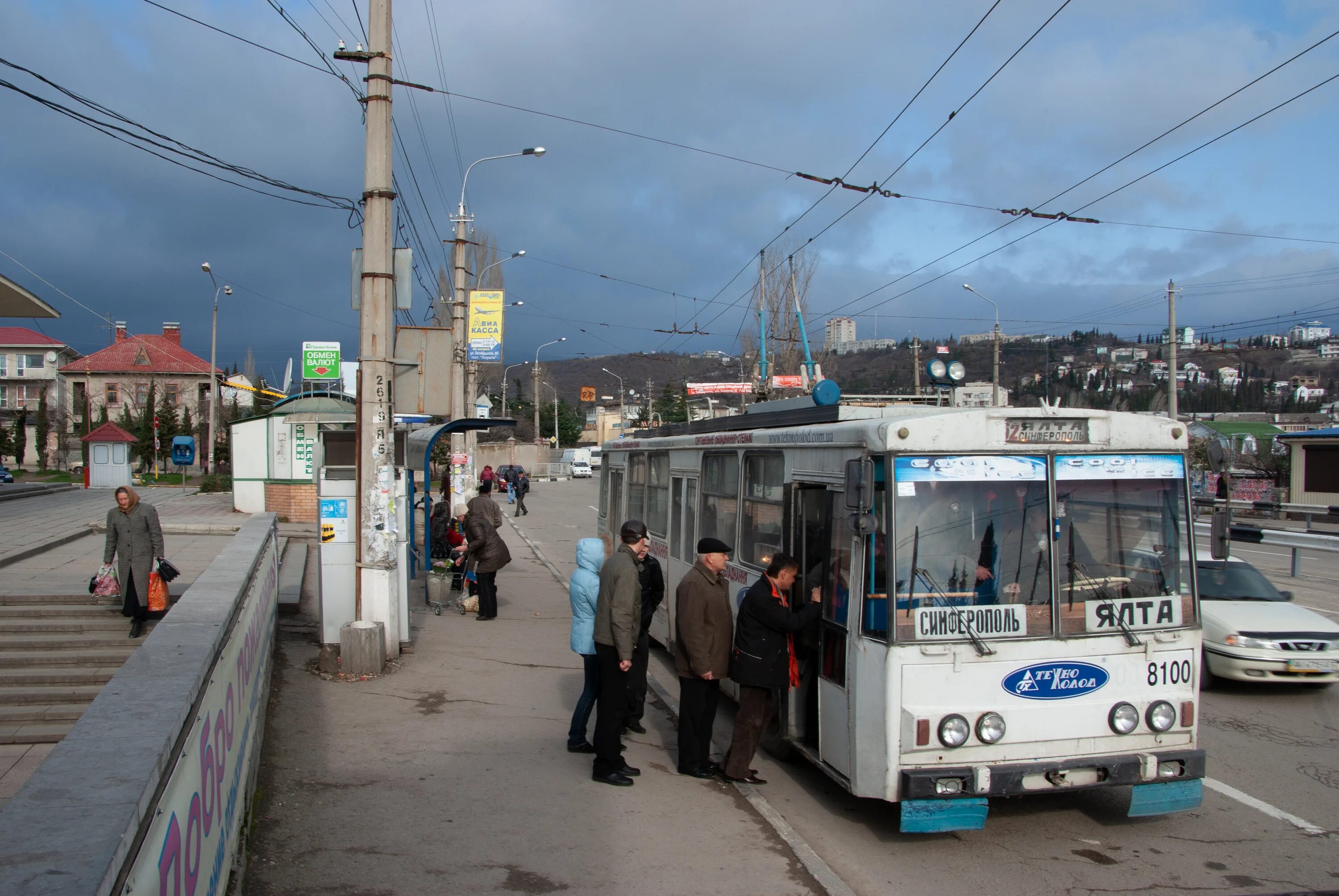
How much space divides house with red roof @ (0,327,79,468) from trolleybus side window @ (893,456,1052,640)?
8773 cm

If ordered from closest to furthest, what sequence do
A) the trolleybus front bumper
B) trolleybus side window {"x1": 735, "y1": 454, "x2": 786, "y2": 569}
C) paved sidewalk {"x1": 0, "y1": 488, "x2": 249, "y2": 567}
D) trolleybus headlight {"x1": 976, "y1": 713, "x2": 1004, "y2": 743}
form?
the trolleybus front bumper
trolleybus headlight {"x1": 976, "y1": 713, "x2": 1004, "y2": 743}
trolleybus side window {"x1": 735, "y1": 454, "x2": 786, "y2": 569}
paved sidewalk {"x1": 0, "y1": 488, "x2": 249, "y2": 567}

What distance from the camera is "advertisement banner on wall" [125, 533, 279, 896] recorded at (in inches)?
109

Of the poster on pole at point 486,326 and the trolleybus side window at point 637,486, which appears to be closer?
the trolleybus side window at point 637,486

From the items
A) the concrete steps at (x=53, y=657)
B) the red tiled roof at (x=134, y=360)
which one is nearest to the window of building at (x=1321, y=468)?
the concrete steps at (x=53, y=657)

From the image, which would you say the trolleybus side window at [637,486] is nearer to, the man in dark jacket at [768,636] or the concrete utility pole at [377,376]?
the concrete utility pole at [377,376]

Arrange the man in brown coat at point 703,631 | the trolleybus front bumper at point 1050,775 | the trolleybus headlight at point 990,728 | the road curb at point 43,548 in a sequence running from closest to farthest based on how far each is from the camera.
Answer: the trolleybus front bumper at point 1050,775 → the trolleybus headlight at point 990,728 → the man in brown coat at point 703,631 → the road curb at point 43,548

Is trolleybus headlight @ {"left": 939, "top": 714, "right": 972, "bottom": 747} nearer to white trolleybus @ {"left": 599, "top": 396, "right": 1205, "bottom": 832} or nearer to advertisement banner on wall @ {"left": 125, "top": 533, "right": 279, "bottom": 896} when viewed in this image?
white trolleybus @ {"left": 599, "top": 396, "right": 1205, "bottom": 832}

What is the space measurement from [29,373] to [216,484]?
190 ft

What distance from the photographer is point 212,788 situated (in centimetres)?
385

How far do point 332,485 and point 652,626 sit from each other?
3.86 meters

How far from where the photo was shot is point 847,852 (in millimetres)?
5695

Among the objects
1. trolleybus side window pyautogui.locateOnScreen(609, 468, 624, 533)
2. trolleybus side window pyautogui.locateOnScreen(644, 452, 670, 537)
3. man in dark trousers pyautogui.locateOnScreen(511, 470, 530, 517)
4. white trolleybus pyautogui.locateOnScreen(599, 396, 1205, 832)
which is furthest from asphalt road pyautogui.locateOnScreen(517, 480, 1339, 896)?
man in dark trousers pyautogui.locateOnScreen(511, 470, 530, 517)

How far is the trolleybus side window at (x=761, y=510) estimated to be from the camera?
7316 millimetres

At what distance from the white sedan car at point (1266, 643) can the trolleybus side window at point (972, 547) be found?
4059 millimetres
